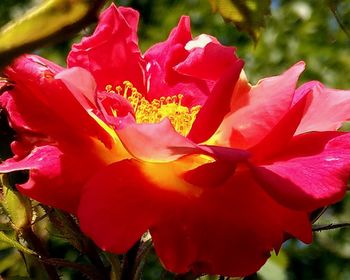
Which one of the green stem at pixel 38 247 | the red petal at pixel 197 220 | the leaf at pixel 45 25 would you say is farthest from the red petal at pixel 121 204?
the leaf at pixel 45 25

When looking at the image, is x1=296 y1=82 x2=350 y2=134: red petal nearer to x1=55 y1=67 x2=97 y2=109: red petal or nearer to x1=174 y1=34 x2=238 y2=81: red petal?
x1=174 y1=34 x2=238 y2=81: red petal

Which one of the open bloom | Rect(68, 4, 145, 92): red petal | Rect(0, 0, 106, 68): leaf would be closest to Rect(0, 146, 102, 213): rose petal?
the open bloom

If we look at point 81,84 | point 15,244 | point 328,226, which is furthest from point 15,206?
point 328,226

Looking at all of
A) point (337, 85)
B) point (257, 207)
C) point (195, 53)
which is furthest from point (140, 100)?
point (337, 85)

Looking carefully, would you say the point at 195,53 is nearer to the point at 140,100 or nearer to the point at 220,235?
the point at 140,100

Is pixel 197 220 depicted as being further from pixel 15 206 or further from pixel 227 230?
pixel 15 206
